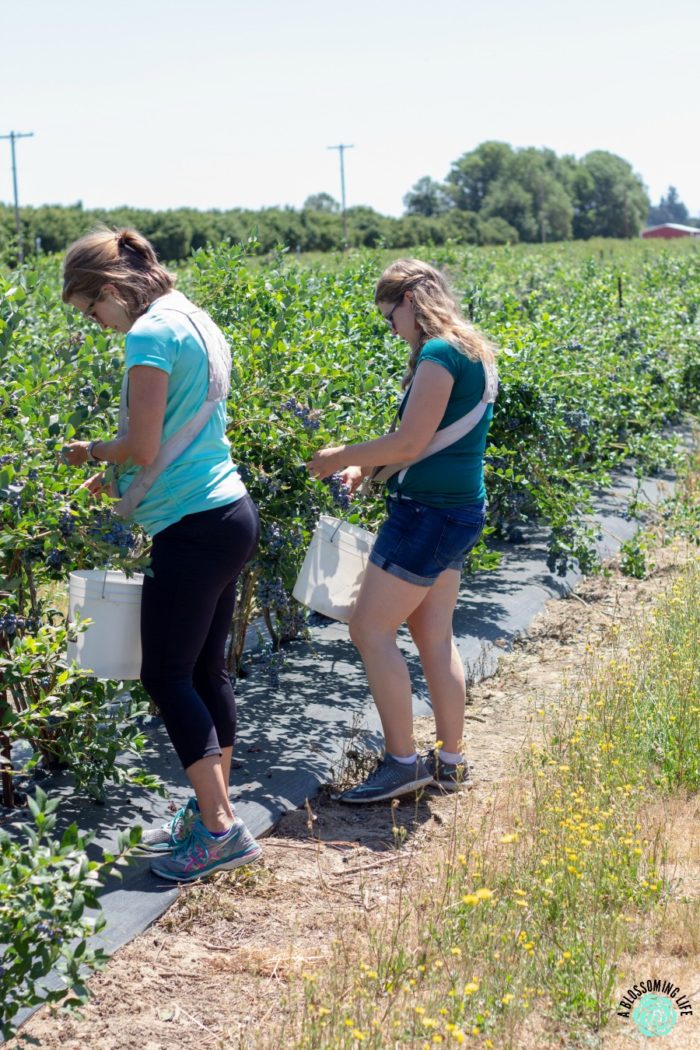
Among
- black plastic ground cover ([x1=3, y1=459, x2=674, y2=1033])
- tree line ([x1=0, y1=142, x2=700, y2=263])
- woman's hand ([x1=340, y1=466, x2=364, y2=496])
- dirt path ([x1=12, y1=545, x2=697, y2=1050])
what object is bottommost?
dirt path ([x1=12, y1=545, x2=697, y2=1050])

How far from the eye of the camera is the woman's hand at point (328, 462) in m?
3.76

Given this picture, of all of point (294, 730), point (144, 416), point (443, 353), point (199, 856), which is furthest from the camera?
point (294, 730)

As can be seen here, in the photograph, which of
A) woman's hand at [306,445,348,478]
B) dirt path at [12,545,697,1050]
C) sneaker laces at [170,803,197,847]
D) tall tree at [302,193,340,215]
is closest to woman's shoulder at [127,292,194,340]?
woman's hand at [306,445,348,478]

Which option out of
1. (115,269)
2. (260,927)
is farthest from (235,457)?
(260,927)

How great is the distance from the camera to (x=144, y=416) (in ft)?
9.93

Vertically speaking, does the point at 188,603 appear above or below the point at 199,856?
above

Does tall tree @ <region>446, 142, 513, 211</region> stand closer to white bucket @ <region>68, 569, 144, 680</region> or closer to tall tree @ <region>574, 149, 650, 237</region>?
tall tree @ <region>574, 149, 650, 237</region>

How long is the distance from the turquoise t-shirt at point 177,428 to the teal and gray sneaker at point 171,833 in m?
Answer: 0.82

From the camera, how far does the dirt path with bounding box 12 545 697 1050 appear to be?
275cm

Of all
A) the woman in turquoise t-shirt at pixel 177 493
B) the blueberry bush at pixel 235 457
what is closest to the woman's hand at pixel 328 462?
the blueberry bush at pixel 235 457

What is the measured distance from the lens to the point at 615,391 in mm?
8086

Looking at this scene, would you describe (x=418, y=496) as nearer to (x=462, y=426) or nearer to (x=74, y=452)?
(x=462, y=426)

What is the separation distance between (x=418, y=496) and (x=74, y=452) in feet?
3.56

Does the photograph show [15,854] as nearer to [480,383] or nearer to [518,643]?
[480,383]
